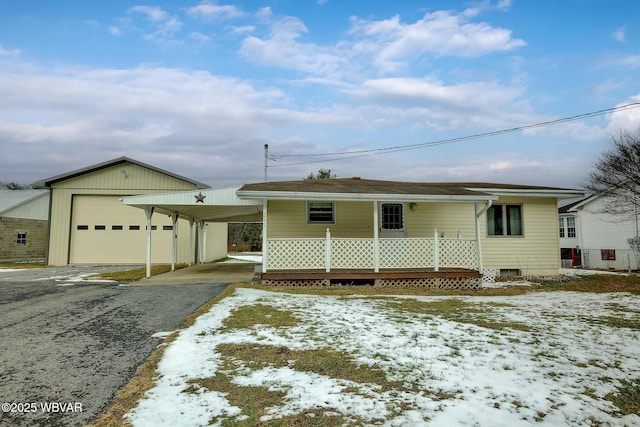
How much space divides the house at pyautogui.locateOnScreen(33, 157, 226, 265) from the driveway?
31.7 feet

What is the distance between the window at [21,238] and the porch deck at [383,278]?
2216cm

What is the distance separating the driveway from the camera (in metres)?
3.15

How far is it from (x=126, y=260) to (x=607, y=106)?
2388cm

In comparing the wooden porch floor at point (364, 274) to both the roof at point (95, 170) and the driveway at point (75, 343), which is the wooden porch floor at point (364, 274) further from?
the roof at point (95, 170)

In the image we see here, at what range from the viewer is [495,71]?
16.2 m

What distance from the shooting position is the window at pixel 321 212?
12.6 metres

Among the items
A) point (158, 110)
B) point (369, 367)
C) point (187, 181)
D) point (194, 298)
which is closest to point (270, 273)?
point (194, 298)

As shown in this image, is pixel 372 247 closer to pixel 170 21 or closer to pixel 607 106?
pixel 170 21

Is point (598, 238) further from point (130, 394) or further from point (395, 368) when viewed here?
point (130, 394)

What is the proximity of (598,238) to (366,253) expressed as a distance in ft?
68.1

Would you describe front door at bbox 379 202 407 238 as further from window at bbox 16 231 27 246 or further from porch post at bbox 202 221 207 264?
window at bbox 16 231 27 246

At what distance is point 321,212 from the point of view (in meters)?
12.7

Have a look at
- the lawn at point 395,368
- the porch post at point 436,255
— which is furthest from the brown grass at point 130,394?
the porch post at point 436,255

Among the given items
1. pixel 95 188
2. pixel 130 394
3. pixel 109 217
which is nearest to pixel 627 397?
pixel 130 394
